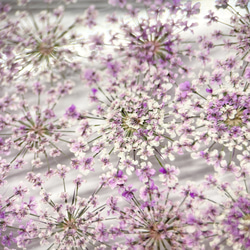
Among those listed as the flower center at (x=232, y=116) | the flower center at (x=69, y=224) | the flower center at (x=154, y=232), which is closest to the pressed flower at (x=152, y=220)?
the flower center at (x=154, y=232)

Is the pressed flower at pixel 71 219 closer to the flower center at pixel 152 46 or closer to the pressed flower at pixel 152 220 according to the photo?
the pressed flower at pixel 152 220

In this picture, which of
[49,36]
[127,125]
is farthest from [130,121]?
[49,36]

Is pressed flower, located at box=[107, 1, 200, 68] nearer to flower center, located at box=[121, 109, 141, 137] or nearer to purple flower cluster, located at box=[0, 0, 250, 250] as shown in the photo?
purple flower cluster, located at box=[0, 0, 250, 250]

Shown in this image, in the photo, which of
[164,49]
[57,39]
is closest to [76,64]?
[57,39]

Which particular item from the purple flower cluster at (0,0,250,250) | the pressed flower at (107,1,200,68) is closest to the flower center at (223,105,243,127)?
the purple flower cluster at (0,0,250,250)

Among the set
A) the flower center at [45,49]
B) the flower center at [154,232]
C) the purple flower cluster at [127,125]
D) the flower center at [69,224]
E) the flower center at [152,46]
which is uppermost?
the flower center at [45,49]

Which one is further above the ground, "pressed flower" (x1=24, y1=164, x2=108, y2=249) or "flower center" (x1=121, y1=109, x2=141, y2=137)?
"flower center" (x1=121, y1=109, x2=141, y2=137)

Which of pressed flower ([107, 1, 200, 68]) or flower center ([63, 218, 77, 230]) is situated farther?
flower center ([63, 218, 77, 230])

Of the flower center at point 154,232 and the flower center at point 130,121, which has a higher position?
the flower center at point 130,121

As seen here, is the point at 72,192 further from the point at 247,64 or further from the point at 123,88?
the point at 247,64

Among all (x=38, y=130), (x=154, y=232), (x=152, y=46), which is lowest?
(x=154, y=232)

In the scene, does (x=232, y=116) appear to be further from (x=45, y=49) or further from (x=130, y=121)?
(x=45, y=49)
